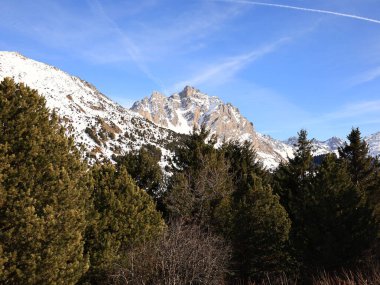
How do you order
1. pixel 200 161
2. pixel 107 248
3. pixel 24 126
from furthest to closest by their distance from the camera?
pixel 200 161
pixel 107 248
pixel 24 126

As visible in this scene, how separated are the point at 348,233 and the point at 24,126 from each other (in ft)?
51.4

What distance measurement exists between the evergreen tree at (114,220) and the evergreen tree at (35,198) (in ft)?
7.84

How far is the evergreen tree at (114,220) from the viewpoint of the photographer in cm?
1530

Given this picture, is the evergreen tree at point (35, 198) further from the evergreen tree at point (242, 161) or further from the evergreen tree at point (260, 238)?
the evergreen tree at point (242, 161)

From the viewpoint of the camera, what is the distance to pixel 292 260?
21766 mm

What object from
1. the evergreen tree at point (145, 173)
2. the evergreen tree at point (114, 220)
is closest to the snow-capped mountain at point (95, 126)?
the evergreen tree at point (145, 173)

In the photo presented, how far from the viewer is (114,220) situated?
54.3ft

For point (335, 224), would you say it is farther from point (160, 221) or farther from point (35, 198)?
point (35, 198)

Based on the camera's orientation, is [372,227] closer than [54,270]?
No

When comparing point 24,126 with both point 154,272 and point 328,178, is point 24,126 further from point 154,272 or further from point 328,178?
point 328,178

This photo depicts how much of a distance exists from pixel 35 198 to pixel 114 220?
18.2 ft

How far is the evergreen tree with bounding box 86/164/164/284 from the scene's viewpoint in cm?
1530

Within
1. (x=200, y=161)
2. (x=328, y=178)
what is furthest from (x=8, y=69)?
(x=328, y=178)

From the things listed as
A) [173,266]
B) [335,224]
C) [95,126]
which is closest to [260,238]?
[335,224]
